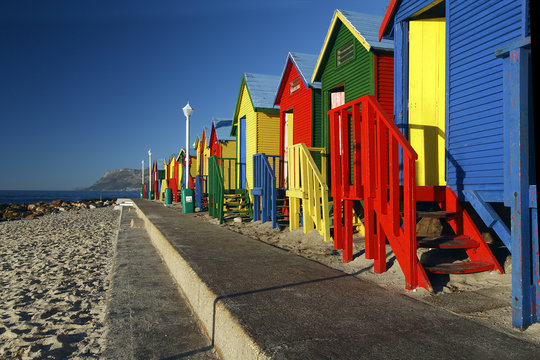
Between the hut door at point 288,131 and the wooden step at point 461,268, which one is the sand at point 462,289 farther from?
the hut door at point 288,131

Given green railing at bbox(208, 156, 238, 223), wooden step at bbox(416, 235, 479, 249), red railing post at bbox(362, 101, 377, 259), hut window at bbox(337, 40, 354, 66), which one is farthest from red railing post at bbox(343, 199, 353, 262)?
green railing at bbox(208, 156, 238, 223)

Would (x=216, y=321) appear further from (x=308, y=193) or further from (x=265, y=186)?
(x=265, y=186)

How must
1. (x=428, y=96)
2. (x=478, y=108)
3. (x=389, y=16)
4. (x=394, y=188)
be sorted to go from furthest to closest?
(x=389, y=16) → (x=428, y=96) → (x=478, y=108) → (x=394, y=188)

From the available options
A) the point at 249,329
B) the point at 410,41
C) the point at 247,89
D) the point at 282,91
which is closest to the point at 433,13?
the point at 410,41

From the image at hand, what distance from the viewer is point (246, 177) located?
16062 millimetres

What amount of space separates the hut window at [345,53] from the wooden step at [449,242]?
570 cm

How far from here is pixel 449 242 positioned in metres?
A: 4.40

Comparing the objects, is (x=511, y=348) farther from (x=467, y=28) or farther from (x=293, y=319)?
(x=467, y=28)

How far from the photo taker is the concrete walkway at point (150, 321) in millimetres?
3263

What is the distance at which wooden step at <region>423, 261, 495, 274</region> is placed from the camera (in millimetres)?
4016

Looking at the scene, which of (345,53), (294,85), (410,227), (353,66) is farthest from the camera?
(294,85)

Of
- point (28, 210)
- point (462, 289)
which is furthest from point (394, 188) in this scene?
point (28, 210)

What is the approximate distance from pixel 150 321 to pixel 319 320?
1976 millimetres

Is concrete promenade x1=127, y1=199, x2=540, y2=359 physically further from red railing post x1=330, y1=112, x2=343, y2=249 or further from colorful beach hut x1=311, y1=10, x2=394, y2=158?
colorful beach hut x1=311, y1=10, x2=394, y2=158
